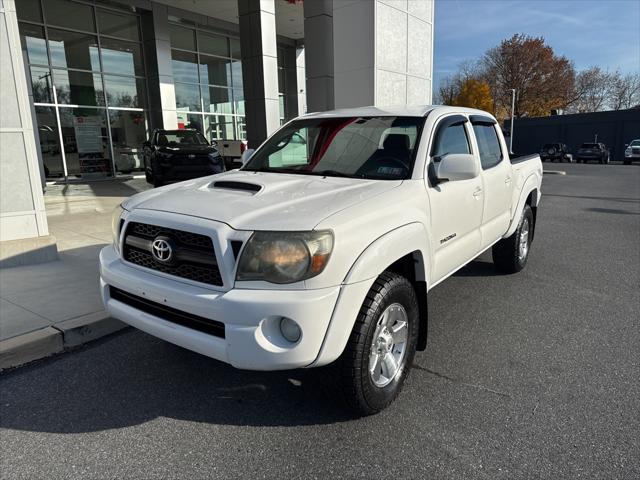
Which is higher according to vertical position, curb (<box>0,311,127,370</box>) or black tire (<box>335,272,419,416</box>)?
black tire (<box>335,272,419,416</box>)

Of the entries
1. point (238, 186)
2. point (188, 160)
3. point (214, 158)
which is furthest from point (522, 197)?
point (188, 160)

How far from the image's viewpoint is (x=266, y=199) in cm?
291

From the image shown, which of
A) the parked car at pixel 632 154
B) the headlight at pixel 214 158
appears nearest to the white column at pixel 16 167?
the headlight at pixel 214 158

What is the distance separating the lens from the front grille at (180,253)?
8.52 feet

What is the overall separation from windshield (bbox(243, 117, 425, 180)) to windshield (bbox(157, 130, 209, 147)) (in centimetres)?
1048

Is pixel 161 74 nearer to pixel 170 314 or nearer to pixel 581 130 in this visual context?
pixel 170 314

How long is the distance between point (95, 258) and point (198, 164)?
742 cm

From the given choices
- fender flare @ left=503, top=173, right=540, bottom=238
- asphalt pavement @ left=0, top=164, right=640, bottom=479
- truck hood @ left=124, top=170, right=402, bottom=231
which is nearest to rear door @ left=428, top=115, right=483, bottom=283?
truck hood @ left=124, top=170, right=402, bottom=231

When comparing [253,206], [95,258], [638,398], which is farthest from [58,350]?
[638,398]

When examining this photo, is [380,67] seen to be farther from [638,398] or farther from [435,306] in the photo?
[638,398]

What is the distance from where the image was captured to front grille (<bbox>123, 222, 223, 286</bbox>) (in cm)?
260

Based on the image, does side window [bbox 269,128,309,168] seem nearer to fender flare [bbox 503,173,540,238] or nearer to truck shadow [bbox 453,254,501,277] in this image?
fender flare [bbox 503,173,540,238]

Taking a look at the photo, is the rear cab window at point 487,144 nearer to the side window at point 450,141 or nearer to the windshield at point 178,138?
the side window at point 450,141

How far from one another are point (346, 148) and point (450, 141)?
0.89 meters
